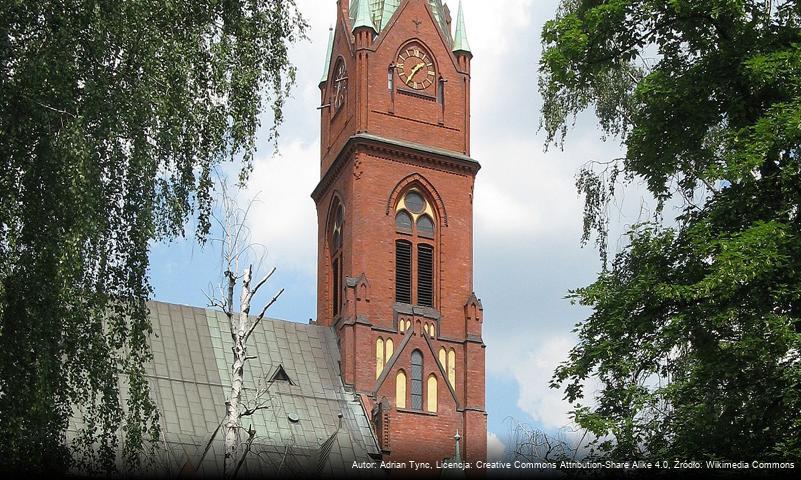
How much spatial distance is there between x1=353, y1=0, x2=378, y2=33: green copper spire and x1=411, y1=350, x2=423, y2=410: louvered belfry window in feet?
39.7

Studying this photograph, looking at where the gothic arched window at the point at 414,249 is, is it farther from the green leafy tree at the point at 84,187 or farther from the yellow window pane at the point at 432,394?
the green leafy tree at the point at 84,187

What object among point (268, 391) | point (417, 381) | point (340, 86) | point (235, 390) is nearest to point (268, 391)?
point (268, 391)

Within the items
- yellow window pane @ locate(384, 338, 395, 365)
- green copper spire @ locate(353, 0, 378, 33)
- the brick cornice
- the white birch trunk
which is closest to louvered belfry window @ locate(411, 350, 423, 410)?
yellow window pane @ locate(384, 338, 395, 365)

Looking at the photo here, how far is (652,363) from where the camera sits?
1777 cm

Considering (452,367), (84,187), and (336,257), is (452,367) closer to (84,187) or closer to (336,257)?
(336,257)

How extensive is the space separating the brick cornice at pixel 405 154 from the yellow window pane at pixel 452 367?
260 inches

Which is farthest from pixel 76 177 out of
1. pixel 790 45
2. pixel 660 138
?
pixel 790 45

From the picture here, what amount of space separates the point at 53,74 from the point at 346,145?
29.2 m

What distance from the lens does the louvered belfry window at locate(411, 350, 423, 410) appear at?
138 feet

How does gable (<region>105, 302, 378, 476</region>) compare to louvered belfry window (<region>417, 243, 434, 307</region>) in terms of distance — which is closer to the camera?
gable (<region>105, 302, 378, 476</region>)

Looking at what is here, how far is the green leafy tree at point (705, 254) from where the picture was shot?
16375mm

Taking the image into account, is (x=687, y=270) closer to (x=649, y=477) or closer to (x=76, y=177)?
(x=649, y=477)

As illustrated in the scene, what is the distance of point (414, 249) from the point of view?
4416cm

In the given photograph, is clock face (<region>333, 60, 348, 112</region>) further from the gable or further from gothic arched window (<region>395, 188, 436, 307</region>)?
the gable
